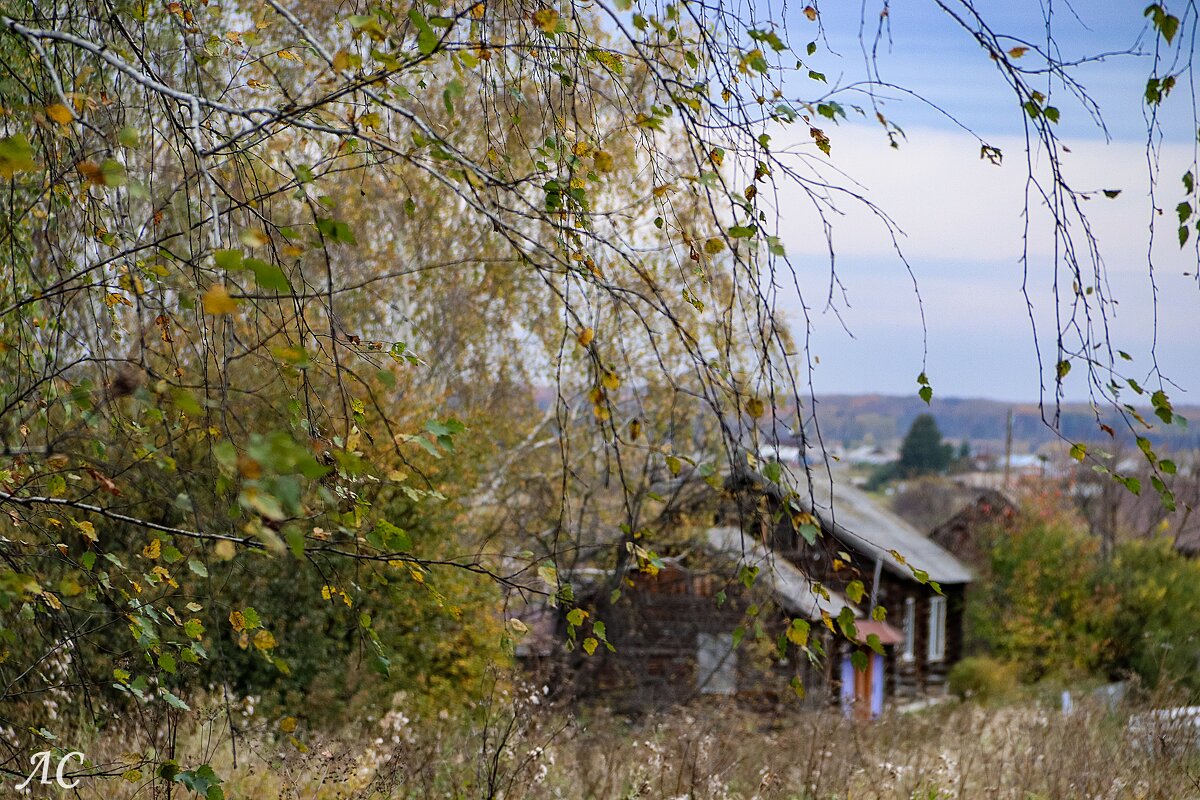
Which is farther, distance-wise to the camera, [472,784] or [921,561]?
[921,561]

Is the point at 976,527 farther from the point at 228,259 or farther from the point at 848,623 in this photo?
the point at 228,259

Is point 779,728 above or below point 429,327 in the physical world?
below

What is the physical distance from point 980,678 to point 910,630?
1542 mm

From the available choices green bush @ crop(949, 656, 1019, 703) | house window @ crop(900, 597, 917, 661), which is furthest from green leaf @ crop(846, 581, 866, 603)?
house window @ crop(900, 597, 917, 661)

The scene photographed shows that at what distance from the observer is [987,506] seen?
2952 cm

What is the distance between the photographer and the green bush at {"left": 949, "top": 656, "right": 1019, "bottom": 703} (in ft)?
69.5

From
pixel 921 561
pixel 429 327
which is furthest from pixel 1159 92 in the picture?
pixel 921 561

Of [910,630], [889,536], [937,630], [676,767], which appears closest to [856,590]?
[676,767]

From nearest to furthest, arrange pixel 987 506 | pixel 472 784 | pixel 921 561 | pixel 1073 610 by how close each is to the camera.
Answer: pixel 472 784 → pixel 921 561 → pixel 1073 610 → pixel 987 506

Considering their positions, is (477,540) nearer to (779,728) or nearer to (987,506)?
(779,728)

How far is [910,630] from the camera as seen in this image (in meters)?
21.9

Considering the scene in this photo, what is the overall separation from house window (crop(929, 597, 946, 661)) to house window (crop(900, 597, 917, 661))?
1031mm

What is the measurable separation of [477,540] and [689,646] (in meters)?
3.92

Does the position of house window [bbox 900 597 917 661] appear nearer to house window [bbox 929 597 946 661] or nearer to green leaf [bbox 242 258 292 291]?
house window [bbox 929 597 946 661]
